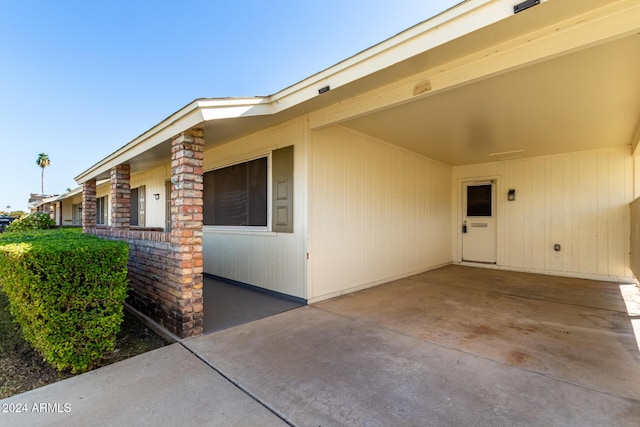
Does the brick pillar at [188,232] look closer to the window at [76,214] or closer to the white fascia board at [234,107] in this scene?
the white fascia board at [234,107]

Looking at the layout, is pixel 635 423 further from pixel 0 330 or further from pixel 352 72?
pixel 0 330

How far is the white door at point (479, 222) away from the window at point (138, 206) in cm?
932

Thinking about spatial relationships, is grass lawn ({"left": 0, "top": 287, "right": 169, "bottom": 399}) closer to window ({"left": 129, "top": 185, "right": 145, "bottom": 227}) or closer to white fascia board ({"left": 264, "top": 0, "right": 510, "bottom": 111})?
white fascia board ({"left": 264, "top": 0, "right": 510, "bottom": 111})

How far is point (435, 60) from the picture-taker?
269 centimetres

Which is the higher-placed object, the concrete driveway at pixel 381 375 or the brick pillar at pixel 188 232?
the brick pillar at pixel 188 232

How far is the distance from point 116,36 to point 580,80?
39.3 ft

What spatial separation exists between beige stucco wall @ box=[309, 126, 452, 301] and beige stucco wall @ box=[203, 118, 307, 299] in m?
0.19

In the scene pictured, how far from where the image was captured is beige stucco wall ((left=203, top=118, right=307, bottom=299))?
4.39 metres

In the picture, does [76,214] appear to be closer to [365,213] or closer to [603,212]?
[365,213]

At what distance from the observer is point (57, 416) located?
1901mm

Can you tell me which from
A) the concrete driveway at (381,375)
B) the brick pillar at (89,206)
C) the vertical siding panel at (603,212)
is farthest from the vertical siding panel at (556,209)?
the brick pillar at (89,206)

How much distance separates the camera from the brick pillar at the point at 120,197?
5.36 meters

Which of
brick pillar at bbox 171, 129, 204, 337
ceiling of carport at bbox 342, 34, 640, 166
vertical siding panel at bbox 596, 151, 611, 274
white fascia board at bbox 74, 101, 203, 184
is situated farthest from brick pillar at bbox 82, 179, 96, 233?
vertical siding panel at bbox 596, 151, 611, 274

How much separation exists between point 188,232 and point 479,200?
747cm
